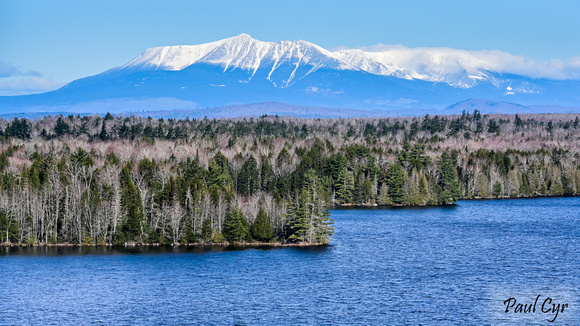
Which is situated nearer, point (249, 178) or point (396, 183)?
point (249, 178)

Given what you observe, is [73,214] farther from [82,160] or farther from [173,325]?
[173,325]

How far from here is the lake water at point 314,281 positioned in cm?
6125

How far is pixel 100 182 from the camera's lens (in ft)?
346

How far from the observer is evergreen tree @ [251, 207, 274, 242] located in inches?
3713

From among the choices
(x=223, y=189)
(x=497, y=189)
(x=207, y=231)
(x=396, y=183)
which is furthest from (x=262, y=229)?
(x=497, y=189)

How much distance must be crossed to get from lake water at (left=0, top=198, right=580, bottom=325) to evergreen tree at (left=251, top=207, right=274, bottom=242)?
142 inches

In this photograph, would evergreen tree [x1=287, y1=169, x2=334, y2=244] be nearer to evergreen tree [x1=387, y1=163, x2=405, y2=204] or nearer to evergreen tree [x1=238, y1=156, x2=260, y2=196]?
evergreen tree [x1=238, y1=156, x2=260, y2=196]

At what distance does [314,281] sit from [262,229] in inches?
836

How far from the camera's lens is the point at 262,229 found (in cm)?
9425

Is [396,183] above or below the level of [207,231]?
above

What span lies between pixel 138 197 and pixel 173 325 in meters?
40.6

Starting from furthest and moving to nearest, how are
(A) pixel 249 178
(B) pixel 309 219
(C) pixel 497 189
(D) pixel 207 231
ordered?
(C) pixel 497 189
(A) pixel 249 178
(D) pixel 207 231
(B) pixel 309 219

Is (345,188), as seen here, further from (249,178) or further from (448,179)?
(448,179)

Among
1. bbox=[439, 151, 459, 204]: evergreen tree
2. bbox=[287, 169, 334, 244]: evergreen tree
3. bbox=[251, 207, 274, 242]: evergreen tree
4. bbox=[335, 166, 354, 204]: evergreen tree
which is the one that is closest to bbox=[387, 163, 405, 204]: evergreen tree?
bbox=[335, 166, 354, 204]: evergreen tree
